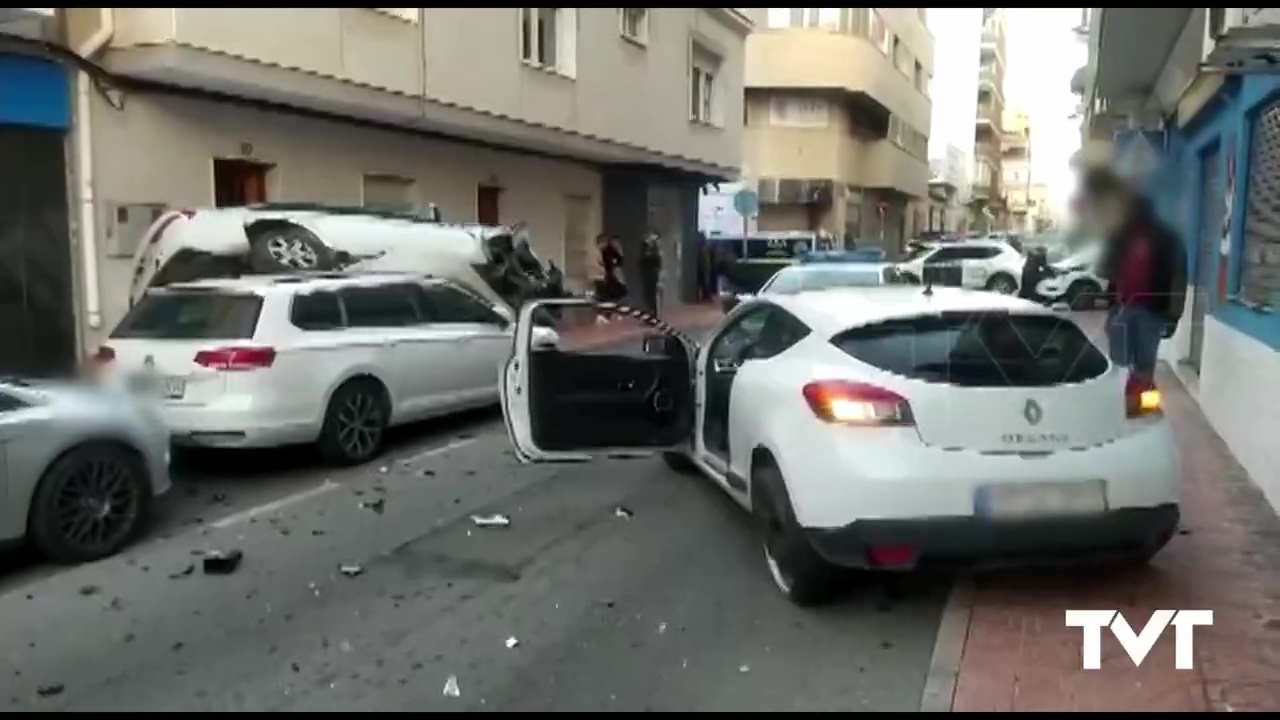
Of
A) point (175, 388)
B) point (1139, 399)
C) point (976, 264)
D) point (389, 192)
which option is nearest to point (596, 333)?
point (175, 388)

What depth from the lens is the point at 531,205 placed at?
62.8 ft

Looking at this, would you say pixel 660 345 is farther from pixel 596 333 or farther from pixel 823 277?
pixel 823 277

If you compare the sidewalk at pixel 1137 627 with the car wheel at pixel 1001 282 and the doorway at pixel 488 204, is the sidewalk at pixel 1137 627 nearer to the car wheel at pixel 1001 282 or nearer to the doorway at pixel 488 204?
the doorway at pixel 488 204

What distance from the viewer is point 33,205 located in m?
10.0

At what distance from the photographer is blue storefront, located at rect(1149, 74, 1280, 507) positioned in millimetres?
6914

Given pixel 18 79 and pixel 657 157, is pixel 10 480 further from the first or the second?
pixel 657 157

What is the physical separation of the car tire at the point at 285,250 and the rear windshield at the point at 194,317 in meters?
1.69

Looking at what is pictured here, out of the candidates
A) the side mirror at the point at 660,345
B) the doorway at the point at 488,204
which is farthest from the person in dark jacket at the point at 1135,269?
the doorway at the point at 488,204

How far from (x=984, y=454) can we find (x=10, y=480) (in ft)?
15.4

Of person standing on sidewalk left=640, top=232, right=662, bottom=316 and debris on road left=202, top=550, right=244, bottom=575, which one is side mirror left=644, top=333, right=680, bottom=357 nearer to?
debris on road left=202, top=550, right=244, bottom=575

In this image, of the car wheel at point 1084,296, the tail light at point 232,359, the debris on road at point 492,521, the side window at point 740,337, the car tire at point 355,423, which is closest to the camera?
the side window at point 740,337

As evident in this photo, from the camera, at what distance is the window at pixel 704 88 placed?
2412 centimetres

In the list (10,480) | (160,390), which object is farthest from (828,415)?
(160,390)

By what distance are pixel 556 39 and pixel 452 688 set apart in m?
15.1
